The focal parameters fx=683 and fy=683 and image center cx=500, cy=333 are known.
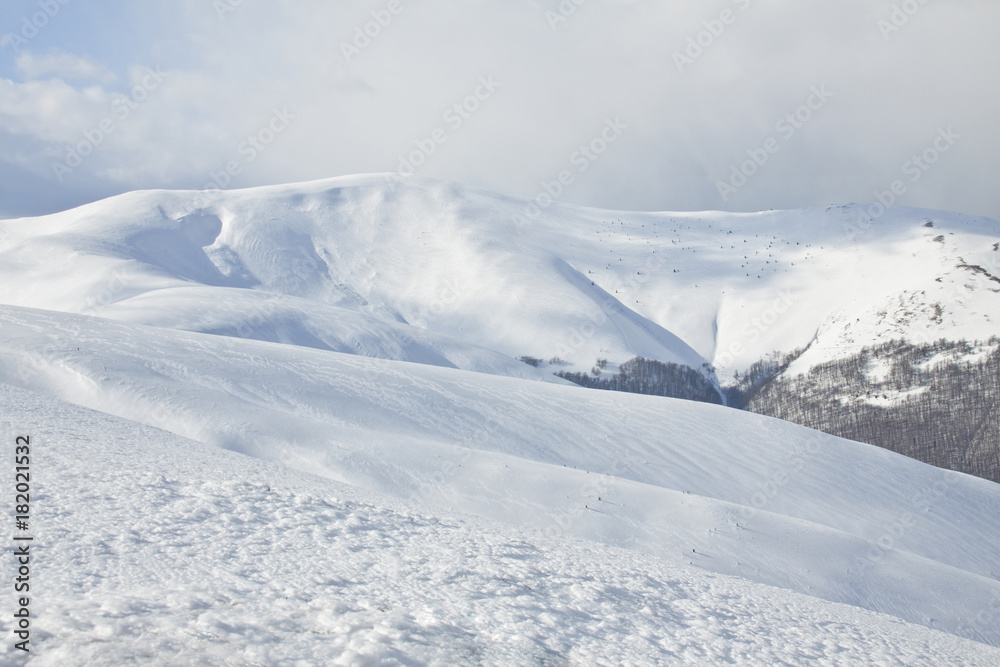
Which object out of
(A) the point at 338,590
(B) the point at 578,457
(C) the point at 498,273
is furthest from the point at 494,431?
(C) the point at 498,273

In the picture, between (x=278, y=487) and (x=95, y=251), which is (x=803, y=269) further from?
(x=278, y=487)

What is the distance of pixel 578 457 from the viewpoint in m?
24.7

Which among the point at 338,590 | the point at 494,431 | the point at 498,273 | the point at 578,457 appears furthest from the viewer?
the point at 498,273

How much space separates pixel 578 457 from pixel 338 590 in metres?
17.8

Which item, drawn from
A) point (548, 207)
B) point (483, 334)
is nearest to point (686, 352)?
point (483, 334)

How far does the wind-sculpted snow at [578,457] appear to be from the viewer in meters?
17.9

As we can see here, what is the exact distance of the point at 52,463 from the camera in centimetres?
1012

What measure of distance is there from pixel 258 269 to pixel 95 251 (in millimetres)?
21644

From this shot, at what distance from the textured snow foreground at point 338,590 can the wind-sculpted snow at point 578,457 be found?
5.89 meters

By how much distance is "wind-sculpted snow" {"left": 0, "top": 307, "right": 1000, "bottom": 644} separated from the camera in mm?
17922

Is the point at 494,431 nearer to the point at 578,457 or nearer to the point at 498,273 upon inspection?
the point at 578,457

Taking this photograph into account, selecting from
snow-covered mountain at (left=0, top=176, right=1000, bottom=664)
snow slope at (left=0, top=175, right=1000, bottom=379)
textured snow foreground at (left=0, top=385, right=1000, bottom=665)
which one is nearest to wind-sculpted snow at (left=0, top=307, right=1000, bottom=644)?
snow-covered mountain at (left=0, top=176, right=1000, bottom=664)

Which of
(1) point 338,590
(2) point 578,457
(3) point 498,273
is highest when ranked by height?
(3) point 498,273

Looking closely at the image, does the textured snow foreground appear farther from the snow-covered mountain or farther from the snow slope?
the snow slope
